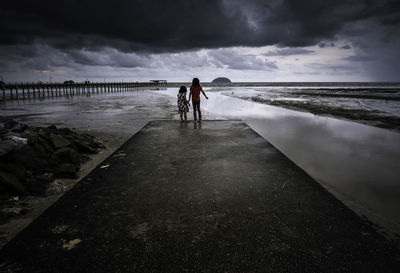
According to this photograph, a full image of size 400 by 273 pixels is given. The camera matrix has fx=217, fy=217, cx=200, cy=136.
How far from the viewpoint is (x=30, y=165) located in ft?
12.8

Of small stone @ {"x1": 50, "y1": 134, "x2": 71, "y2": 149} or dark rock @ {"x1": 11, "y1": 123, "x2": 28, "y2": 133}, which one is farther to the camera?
dark rock @ {"x1": 11, "y1": 123, "x2": 28, "y2": 133}

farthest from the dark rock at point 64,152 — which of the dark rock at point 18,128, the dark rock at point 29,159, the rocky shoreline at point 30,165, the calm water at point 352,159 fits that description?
the calm water at point 352,159

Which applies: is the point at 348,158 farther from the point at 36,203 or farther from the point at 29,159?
the point at 29,159

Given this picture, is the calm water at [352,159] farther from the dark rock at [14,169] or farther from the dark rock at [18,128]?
the dark rock at [14,169]

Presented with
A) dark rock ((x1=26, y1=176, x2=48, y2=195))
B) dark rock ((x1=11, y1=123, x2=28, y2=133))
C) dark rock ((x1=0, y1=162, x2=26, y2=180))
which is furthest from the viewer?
dark rock ((x1=11, y1=123, x2=28, y2=133))

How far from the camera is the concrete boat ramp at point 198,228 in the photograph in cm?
187

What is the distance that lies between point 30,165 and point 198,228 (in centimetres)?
345

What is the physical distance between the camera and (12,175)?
345 cm

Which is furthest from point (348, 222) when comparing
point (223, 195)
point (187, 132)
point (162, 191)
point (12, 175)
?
point (187, 132)

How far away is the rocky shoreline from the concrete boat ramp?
676mm

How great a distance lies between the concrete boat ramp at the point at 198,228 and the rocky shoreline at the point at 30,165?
0.68 meters

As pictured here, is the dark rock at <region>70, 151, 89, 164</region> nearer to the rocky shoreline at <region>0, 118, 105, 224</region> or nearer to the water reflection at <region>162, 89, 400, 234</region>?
the rocky shoreline at <region>0, 118, 105, 224</region>

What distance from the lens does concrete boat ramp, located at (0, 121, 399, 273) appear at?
1867 millimetres

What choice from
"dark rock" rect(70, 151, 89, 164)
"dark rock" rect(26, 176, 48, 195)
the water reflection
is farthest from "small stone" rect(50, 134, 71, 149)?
the water reflection
